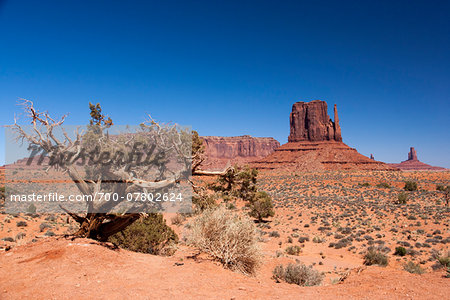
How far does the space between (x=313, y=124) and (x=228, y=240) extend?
12112cm

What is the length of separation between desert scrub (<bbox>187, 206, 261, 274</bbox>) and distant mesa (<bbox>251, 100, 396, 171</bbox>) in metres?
80.8

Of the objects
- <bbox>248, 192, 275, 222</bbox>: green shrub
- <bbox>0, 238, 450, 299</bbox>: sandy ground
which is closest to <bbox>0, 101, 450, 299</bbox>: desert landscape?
<bbox>0, 238, 450, 299</bbox>: sandy ground

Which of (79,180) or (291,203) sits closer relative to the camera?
(79,180)

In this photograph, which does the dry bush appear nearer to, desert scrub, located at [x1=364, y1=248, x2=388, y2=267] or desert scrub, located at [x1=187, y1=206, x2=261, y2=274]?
desert scrub, located at [x1=187, y1=206, x2=261, y2=274]

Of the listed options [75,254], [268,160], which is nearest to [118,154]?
[75,254]

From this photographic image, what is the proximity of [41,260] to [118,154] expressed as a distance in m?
3.96

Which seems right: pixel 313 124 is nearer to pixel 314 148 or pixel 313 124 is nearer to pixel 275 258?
pixel 314 148

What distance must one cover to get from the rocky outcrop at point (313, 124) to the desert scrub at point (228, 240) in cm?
11625

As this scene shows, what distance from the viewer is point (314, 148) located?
104188mm

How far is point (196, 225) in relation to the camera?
25.0 ft

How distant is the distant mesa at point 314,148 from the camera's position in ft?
286

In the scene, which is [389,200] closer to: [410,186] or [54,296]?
[410,186]

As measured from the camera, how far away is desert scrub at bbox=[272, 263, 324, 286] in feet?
25.4

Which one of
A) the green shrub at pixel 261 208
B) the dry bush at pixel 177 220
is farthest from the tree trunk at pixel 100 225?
the green shrub at pixel 261 208
